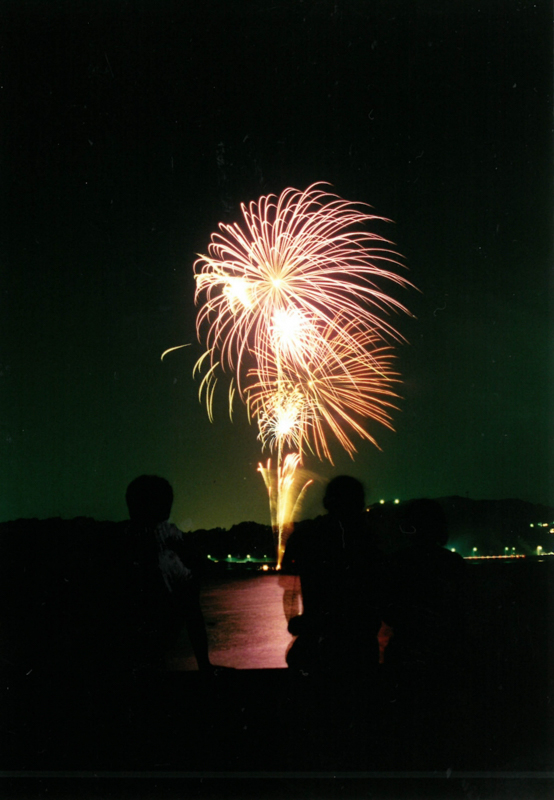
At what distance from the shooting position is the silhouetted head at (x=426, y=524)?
2.47m

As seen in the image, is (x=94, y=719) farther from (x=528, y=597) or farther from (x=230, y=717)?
(x=528, y=597)

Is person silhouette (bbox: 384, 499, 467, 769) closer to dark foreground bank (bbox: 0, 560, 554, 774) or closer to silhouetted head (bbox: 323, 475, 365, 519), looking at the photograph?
dark foreground bank (bbox: 0, 560, 554, 774)

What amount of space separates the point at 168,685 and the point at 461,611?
156 centimetres

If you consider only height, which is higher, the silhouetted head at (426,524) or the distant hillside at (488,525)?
the silhouetted head at (426,524)

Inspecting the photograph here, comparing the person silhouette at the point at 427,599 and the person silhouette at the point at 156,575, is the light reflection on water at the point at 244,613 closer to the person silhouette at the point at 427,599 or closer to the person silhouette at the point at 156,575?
the person silhouette at the point at 156,575

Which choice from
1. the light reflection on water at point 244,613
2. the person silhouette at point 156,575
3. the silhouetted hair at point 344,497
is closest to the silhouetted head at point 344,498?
the silhouetted hair at point 344,497

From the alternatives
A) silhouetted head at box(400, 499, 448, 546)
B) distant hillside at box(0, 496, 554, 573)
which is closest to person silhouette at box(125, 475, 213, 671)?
distant hillside at box(0, 496, 554, 573)

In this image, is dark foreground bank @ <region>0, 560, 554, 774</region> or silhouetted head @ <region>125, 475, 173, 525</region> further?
silhouetted head @ <region>125, 475, 173, 525</region>

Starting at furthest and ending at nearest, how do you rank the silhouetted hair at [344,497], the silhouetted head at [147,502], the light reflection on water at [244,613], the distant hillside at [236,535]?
the distant hillside at [236,535], the silhouetted head at [147,502], the light reflection on water at [244,613], the silhouetted hair at [344,497]

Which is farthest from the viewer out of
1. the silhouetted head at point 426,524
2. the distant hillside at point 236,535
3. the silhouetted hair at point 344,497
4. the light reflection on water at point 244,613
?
the distant hillside at point 236,535

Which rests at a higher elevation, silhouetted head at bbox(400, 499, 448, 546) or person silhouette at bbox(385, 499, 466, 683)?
silhouetted head at bbox(400, 499, 448, 546)

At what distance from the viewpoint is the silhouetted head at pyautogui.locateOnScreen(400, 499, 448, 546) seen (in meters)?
2.47

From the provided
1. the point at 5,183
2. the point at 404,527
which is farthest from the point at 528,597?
the point at 5,183

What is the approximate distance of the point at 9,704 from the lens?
9.84 feet
